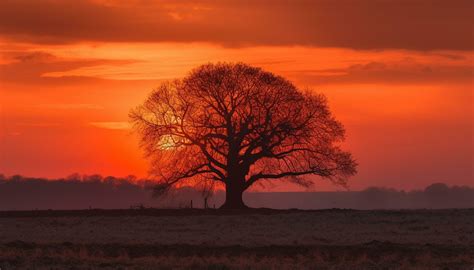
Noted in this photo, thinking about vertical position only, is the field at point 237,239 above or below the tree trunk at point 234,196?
below

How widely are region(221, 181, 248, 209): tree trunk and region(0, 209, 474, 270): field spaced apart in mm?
4180

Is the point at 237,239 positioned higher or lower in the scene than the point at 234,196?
lower

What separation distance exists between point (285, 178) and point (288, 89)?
5963 mm

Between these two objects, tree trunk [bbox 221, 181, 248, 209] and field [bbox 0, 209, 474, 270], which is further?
tree trunk [bbox 221, 181, 248, 209]

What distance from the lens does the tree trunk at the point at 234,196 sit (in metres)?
63.8

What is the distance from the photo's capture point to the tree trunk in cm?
6381

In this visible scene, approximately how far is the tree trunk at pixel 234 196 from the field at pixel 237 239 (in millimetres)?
4180

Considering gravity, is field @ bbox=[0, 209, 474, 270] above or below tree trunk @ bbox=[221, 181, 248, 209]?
below

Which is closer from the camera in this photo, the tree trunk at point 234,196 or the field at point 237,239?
the field at point 237,239

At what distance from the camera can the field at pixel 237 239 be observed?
107 ft

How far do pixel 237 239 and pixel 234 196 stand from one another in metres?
22.2

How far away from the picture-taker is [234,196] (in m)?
64.1

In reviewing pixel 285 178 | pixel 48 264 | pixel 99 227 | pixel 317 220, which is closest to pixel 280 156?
pixel 285 178

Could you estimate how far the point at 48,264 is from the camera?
32094 mm
